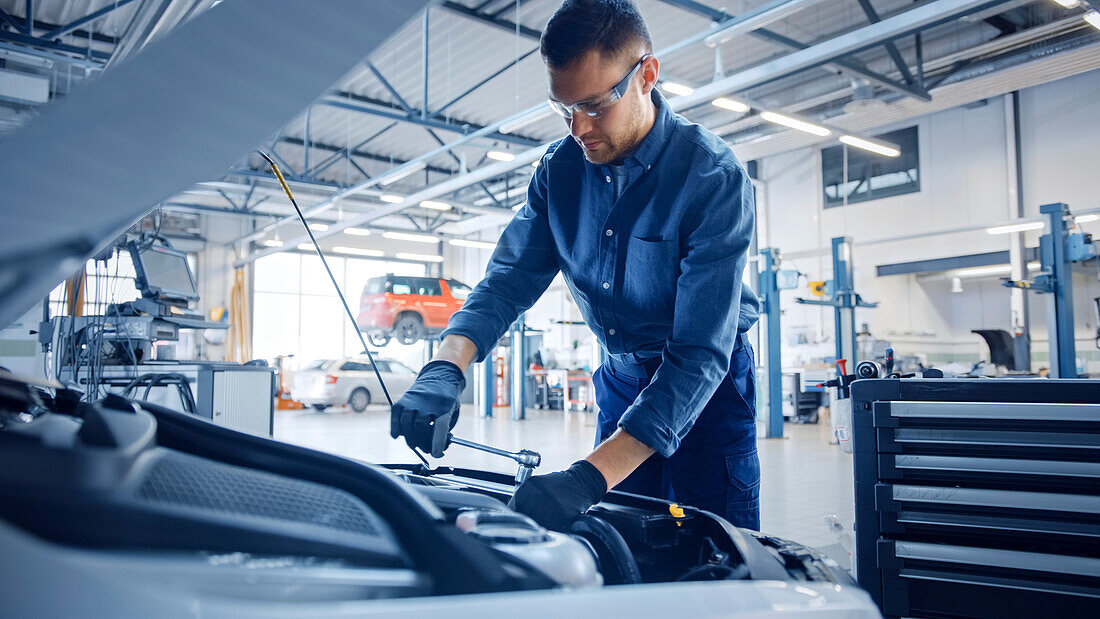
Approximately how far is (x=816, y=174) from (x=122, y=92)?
1287cm

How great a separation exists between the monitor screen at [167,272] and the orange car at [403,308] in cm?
707

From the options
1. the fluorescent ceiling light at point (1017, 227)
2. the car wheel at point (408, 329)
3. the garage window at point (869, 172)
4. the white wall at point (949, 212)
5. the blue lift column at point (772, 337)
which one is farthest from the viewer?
the car wheel at point (408, 329)

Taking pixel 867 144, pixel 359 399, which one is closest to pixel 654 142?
pixel 867 144

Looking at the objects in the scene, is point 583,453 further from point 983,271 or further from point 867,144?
point 983,271

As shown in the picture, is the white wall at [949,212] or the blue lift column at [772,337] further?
the white wall at [949,212]

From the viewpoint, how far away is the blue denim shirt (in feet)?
3.61

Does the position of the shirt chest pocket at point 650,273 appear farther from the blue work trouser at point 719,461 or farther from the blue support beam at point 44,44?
the blue support beam at point 44,44

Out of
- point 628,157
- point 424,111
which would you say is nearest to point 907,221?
point 424,111

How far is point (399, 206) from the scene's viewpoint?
1034 cm

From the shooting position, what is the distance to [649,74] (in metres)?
1.25

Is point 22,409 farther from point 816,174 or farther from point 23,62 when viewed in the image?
point 816,174

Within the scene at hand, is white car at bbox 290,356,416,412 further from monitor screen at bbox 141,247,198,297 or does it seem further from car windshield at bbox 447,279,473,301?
monitor screen at bbox 141,247,198,297

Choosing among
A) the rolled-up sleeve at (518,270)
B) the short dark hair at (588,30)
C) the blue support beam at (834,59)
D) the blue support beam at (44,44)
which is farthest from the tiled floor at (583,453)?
the blue support beam at (44,44)

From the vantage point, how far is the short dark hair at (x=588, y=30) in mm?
1120
